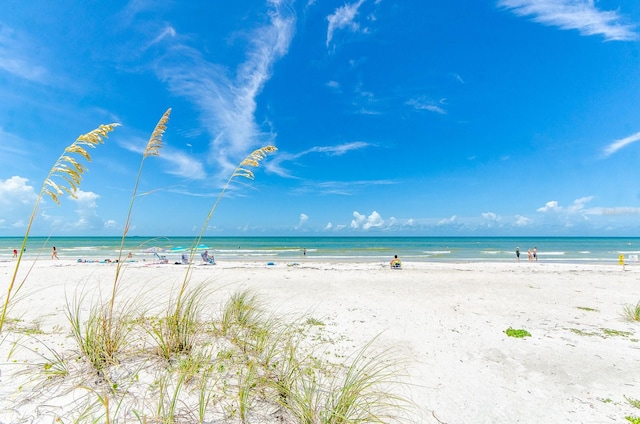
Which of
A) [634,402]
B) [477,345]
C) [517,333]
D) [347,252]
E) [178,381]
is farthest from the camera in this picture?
[347,252]

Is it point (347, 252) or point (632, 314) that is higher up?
point (632, 314)

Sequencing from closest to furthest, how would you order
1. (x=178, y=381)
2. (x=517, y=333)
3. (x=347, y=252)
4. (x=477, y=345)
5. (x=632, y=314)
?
(x=178, y=381), (x=477, y=345), (x=517, y=333), (x=632, y=314), (x=347, y=252)

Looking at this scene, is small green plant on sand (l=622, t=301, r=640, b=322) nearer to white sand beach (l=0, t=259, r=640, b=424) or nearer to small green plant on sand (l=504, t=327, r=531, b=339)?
white sand beach (l=0, t=259, r=640, b=424)

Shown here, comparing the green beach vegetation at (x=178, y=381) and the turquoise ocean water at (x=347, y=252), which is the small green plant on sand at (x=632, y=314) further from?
the turquoise ocean water at (x=347, y=252)

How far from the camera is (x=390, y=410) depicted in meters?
2.89

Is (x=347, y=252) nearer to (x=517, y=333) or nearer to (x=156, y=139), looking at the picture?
(x=517, y=333)

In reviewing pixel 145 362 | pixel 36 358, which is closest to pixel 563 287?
pixel 145 362

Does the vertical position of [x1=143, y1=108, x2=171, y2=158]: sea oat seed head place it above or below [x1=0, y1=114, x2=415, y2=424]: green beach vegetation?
above

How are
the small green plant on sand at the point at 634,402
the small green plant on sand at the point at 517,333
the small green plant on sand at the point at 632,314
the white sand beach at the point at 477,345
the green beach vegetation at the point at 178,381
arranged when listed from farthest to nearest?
the small green plant on sand at the point at 632,314 → the small green plant on sand at the point at 517,333 → the small green plant on sand at the point at 634,402 → the white sand beach at the point at 477,345 → the green beach vegetation at the point at 178,381

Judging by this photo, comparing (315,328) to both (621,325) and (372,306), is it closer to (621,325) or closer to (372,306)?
(372,306)

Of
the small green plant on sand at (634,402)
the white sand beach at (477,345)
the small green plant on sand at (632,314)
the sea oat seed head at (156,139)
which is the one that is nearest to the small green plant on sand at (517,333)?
the white sand beach at (477,345)

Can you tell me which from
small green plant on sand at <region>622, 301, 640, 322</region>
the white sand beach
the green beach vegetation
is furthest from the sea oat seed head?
small green plant on sand at <region>622, 301, 640, 322</region>

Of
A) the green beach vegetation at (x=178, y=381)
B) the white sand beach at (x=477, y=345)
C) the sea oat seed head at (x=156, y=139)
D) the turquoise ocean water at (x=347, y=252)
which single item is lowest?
the turquoise ocean water at (x=347, y=252)

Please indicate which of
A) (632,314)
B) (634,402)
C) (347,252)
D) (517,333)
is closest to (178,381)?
(634,402)
